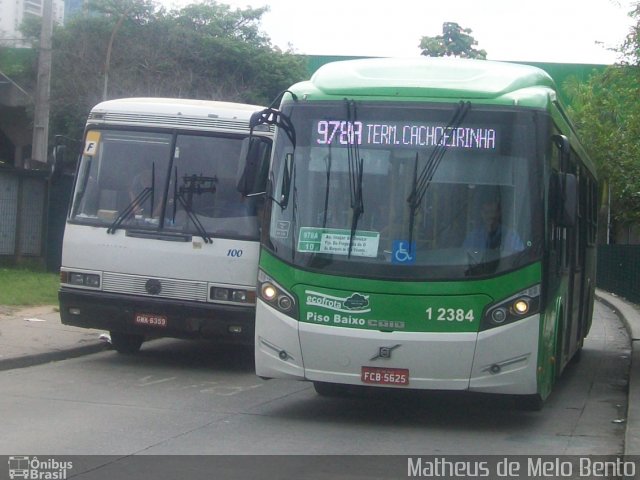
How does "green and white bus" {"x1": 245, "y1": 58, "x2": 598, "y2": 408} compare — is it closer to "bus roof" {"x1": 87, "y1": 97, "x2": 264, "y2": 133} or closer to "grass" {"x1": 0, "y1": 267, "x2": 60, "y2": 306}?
"bus roof" {"x1": 87, "y1": 97, "x2": 264, "y2": 133}

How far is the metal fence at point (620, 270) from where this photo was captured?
29.9 m

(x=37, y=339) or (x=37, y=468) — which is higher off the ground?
(x=37, y=468)

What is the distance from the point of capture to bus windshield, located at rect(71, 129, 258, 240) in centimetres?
1278

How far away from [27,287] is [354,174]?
443 inches

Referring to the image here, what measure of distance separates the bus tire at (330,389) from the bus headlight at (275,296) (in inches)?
62.4

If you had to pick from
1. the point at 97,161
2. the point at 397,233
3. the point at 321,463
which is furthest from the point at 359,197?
the point at 97,161

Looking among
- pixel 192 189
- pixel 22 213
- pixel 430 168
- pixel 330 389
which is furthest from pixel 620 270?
pixel 430 168

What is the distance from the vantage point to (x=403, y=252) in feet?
30.9

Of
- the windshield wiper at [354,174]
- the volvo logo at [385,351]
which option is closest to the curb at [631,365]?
the volvo logo at [385,351]

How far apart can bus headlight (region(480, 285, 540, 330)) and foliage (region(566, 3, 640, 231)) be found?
6.04m

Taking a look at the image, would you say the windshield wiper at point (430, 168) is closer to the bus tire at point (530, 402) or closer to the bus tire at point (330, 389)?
the bus tire at point (530, 402)

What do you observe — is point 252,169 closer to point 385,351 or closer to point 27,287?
point 385,351

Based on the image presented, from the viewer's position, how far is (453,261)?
936 cm

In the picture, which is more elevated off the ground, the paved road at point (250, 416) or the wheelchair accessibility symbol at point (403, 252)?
the wheelchair accessibility symbol at point (403, 252)
